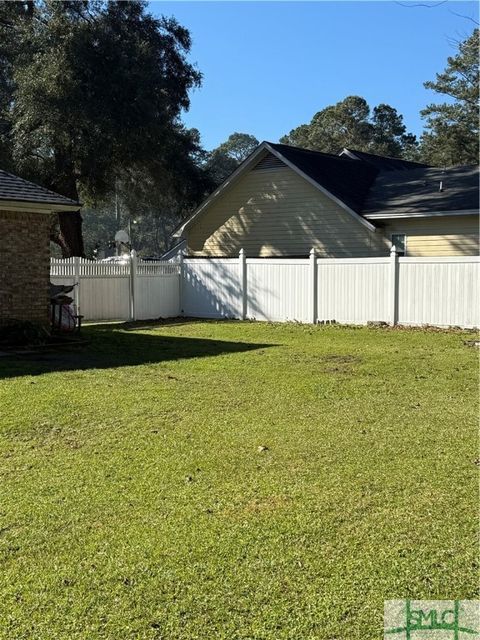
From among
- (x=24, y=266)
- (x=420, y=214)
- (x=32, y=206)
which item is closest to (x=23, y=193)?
(x=32, y=206)

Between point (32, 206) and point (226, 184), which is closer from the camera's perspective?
point (32, 206)

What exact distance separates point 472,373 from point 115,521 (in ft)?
21.2

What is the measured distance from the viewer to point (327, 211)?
20047 mm

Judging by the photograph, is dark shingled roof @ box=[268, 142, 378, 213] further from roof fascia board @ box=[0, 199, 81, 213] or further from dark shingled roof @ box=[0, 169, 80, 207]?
dark shingled roof @ box=[0, 169, 80, 207]

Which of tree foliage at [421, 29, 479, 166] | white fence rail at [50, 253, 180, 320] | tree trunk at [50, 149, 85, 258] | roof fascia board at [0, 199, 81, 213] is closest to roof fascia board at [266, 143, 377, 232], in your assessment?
white fence rail at [50, 253, 180, 320]

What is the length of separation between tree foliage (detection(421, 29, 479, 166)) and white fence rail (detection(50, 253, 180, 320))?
111ft

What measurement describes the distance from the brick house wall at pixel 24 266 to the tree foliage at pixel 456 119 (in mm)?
39010

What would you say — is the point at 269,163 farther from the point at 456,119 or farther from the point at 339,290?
the point at 456,119

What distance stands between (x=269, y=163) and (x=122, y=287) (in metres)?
6.79

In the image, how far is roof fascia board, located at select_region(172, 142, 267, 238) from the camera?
21.1 metres

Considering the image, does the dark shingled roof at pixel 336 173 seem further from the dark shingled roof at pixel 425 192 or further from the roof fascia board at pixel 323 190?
the dark shingled roof at pixel 425 192

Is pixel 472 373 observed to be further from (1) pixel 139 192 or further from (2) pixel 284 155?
(1) pixel 139 192

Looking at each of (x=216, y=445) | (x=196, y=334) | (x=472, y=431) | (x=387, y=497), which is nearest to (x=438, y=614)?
(x=387, y=497)

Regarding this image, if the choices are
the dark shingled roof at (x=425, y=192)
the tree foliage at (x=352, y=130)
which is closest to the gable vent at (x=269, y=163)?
the dark shingled roof at (x=425, y=192)
